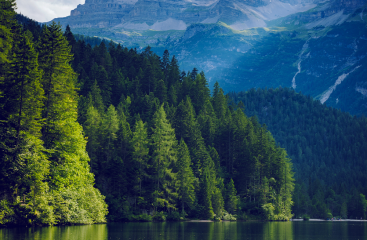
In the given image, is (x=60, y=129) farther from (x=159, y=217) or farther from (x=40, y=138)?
(x=159, y=217)

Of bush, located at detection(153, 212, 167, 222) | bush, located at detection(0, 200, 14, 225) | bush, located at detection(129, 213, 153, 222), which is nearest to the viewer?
bush, located at detection(0, 200, 14, 225)

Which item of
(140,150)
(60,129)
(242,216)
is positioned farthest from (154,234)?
(242,216)

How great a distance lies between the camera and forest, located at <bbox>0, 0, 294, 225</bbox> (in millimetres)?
55500

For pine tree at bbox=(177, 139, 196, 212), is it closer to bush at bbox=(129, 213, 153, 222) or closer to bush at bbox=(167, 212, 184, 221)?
bush at bbox=(167, 212, 184, 221)

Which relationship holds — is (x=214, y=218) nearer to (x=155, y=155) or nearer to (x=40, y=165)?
(x=155, y=155)

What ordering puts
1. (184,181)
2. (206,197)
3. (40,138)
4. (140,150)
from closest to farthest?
(40,138) → (140,150) → (184,181) → (206,197)

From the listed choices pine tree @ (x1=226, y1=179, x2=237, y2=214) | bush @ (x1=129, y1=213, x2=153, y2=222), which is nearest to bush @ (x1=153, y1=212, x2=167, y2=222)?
bush @ (x1=129, y1=213, x2=153, y2=222)

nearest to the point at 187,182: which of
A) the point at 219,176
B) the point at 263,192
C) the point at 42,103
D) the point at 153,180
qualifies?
the point at 153,180

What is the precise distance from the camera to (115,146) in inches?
3836

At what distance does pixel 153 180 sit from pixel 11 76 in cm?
4524

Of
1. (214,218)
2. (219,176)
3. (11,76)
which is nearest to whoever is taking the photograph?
(11,76)

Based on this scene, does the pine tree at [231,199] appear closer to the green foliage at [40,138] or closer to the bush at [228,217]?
the bush at [228,217]

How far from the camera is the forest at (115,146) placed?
55.5 meters

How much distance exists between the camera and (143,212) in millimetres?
93062
